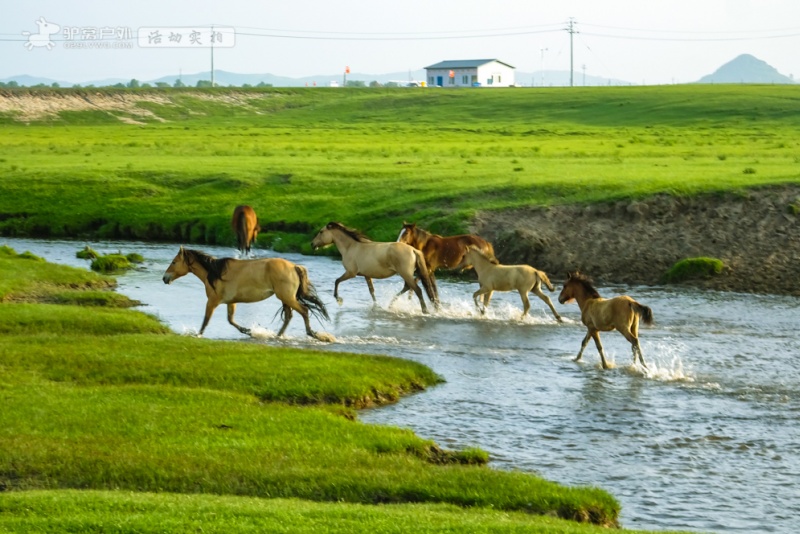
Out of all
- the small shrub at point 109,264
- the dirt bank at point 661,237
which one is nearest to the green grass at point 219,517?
the dirt bank at point 661,237

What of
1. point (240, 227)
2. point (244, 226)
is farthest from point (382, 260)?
point (240, 227)

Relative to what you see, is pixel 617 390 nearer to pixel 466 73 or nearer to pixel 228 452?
pixel 228 452

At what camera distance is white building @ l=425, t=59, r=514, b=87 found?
17162cm

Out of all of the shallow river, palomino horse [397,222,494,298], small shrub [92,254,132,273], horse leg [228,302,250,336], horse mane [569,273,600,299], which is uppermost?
palomino horse [397,222,494,298]

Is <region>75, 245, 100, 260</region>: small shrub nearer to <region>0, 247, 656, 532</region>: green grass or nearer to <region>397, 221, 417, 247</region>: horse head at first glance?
<region>397, 221, 417, 247</region>: horse head

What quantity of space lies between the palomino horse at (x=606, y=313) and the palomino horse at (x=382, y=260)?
5.61 metres

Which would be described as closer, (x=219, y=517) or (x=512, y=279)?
(x=219, y=517)

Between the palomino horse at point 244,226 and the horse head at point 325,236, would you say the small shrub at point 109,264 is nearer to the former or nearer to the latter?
the palomino horse at point 244,226

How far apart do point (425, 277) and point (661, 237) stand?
9257 mm

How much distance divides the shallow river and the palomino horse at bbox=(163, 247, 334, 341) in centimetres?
81

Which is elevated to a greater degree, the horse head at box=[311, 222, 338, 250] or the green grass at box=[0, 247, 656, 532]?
the horse head at box=[311, 222, 338, 250]

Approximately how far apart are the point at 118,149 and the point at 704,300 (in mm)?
41800

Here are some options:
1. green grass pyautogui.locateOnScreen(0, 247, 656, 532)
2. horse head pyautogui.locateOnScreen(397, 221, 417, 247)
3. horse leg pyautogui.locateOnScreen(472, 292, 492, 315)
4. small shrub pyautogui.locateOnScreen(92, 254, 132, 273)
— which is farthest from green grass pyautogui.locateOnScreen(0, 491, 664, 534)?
small shrub pyautogui.locateOnScreen(92, 254, 132, 273)

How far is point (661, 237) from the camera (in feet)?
105
